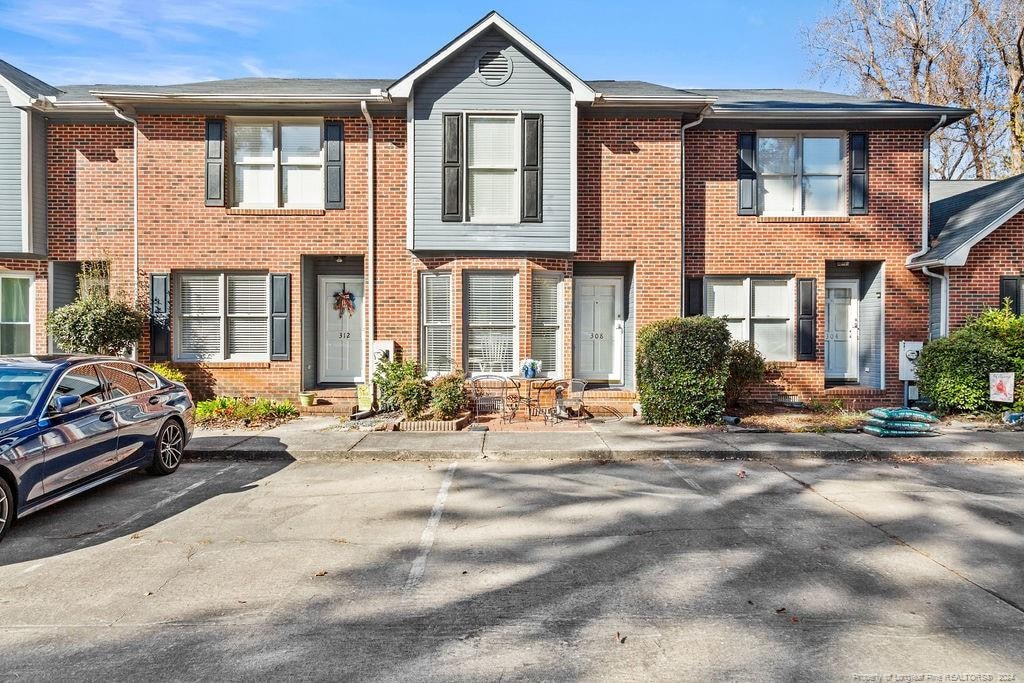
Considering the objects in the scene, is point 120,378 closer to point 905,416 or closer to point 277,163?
point 277,163

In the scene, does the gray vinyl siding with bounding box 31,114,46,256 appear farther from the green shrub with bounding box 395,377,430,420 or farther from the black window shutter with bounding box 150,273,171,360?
the green shrub with bounding box 395,377,430,420

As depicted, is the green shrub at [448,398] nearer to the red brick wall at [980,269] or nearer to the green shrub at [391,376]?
the green shrub at [391,376]

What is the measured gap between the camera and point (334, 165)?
12062 millimetres

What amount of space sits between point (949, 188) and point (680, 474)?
14595 mm

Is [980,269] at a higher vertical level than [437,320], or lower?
higher

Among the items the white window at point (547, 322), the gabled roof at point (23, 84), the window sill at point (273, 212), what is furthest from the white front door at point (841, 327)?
the gabled roof at point (23, 84)

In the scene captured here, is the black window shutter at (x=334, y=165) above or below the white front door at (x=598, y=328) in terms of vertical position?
above

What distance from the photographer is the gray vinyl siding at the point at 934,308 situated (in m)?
12.2

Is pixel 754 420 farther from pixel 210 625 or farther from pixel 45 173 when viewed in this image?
pixel 45 173

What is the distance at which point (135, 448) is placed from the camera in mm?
6840

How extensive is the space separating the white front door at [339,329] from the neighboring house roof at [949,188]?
593 inches

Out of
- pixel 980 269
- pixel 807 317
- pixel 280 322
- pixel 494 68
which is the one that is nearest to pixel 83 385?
pixel 280 322

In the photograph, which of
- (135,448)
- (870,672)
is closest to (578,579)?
(870,672)

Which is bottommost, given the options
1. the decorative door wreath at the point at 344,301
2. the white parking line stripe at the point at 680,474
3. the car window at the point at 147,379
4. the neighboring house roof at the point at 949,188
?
the white parking line stripe at the point at 680,474
